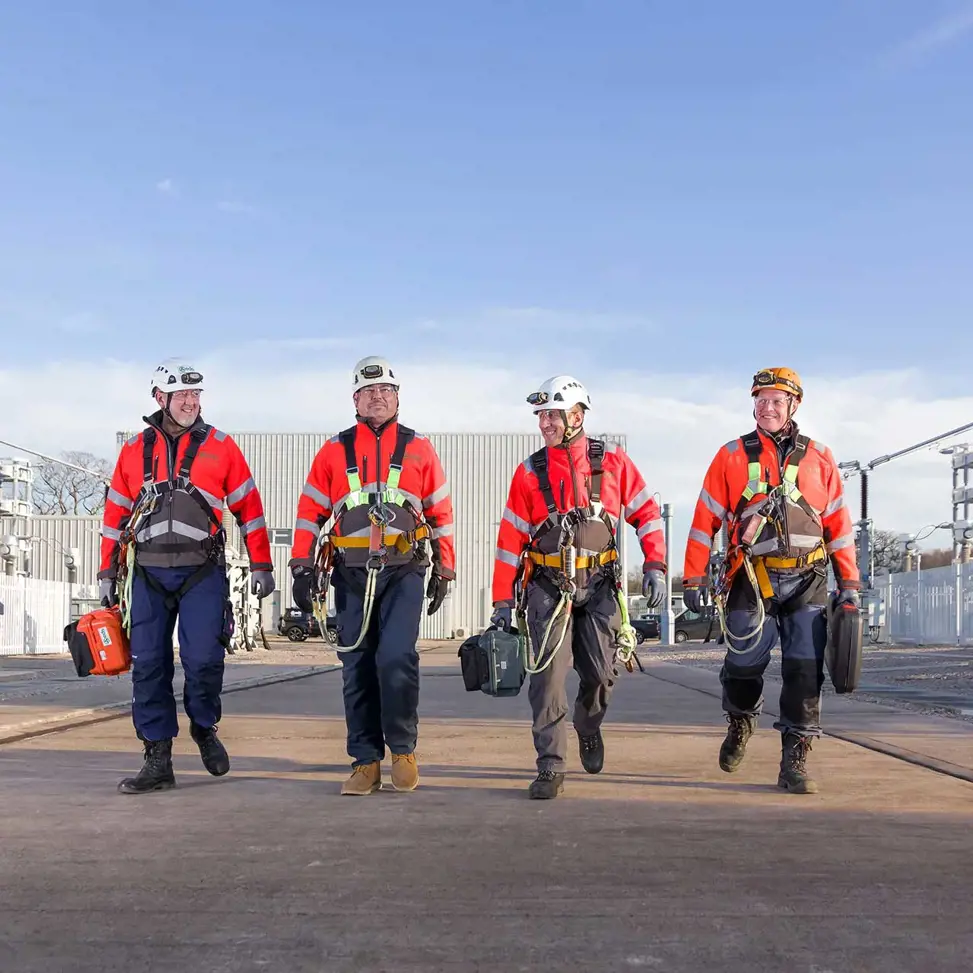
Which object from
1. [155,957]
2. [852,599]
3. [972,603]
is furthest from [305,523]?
[972,603]

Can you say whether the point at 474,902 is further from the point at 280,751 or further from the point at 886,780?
the point at 280,751

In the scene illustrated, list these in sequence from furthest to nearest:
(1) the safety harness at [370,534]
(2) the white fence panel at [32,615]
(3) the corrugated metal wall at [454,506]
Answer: (3) the corrugated metal wall at [454,506] → (2) the white fence panel at [32,615] → (1) the safety harness at [370,534]

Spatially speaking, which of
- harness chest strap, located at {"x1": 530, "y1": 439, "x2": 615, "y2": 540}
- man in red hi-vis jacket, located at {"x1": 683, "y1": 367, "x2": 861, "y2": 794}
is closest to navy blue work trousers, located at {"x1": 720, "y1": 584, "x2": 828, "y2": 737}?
man in red hi-vis jacket, located at {"x1": 683, "y1": 367, "x2": 861, "y2": 794}

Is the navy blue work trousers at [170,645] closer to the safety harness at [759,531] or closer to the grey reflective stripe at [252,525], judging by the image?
the grey reflective stripe at [252,525]

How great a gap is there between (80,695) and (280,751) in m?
6.66

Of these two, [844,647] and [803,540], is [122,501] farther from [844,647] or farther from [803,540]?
[844,647]

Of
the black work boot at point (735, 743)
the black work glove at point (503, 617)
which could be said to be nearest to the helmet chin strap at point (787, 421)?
the black work boot at point (735, 743)

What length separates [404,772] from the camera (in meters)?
6.39

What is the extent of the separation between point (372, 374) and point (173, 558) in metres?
1.34

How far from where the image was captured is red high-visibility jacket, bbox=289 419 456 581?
661 cm

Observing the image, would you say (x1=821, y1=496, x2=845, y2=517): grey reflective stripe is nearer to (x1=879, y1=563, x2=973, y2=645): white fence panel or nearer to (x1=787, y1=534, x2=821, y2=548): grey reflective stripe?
(x1=787, y1=534, x2=821, y2=548): grey reflective stripe

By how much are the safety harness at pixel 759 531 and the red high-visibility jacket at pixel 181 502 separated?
2.34 m

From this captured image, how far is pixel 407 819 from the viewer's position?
5.37 m

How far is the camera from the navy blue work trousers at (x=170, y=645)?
655 centimetres
